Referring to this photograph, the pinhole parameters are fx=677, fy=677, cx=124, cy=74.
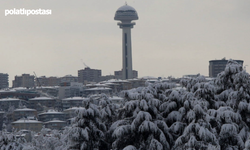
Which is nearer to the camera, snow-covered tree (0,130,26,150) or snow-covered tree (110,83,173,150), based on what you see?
snow-covered tree (0,130,26,150)

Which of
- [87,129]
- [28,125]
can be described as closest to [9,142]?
[87,129]

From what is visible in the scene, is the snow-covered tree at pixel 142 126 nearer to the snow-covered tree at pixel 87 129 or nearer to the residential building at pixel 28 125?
the snow-covered tree at pixel 87 129

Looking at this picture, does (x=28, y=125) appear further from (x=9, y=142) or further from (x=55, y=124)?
(x=9, y=142)

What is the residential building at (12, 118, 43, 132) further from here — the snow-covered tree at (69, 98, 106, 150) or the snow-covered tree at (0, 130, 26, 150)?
the snow-covered tree at (0, 130, 26, 150)

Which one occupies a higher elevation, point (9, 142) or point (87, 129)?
point (87, 129)

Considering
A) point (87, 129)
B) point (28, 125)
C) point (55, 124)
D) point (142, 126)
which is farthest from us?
point (55, 124)

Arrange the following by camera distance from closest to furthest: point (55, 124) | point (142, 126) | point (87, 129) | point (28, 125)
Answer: point (142, 126) < point (87, 129) < point (28, 125) < point (55, 124)

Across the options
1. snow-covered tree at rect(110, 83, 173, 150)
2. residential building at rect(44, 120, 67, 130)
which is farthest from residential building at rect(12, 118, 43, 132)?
snow-covered tree at rect(110, 83, 173, 150)

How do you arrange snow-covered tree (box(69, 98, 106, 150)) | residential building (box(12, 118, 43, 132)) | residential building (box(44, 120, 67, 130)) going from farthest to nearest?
residential building (box(44, 120, 67, 130)), residential building (box(12, 118, 43, 132)), snow-covered tree (box(69, 98, 106, 150))

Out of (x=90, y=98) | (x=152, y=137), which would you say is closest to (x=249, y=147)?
(x=152, y=137)

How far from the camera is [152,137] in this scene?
37125 mm

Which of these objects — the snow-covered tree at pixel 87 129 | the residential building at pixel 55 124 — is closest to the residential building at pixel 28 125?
the residential building at pixel 55 124

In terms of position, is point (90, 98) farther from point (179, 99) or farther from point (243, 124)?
point (243, 124)

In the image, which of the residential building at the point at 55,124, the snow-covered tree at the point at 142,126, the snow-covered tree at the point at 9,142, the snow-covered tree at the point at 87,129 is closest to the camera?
the snow-covered tree at the point at 9,142
